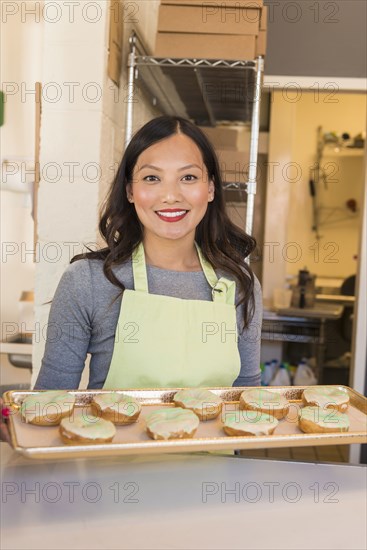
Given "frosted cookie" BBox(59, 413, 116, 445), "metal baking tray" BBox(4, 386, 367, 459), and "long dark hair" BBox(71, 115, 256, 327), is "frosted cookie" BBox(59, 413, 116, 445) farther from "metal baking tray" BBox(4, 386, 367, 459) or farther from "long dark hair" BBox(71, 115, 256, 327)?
"long dark hair" BBox(71, 115, 256, 327)

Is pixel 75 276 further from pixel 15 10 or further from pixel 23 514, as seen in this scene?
pixel 15 10

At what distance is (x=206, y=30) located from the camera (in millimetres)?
2465

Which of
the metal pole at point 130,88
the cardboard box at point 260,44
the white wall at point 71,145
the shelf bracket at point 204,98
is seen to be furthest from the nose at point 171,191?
the cardboard box at point 260,44

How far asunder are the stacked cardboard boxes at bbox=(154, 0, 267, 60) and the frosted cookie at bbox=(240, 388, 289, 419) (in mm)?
1529

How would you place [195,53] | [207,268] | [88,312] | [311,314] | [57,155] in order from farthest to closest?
1. [311,314]
2. [195,53]
3. [57,155]
4. [207,268]
5. [88,312]

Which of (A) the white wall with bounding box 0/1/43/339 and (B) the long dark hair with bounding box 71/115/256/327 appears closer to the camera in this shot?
(B) the long dark hair with bounding box 71/115/256/327

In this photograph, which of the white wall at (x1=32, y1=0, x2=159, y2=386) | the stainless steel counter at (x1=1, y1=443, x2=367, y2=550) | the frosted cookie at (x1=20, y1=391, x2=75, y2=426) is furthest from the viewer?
the white wall at (x1=32, y1=0, x2=159, y2=386)

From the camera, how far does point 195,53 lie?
8.06 feet

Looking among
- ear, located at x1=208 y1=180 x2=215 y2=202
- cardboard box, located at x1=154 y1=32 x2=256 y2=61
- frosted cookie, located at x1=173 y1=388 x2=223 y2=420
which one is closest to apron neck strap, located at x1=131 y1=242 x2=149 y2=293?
ear, located at x1=208 y1=180 x2=215 y2=202

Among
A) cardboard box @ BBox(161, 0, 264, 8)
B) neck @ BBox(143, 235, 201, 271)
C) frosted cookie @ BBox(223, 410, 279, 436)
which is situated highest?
cardboard box @ BBox(161, 0, 264, 8)

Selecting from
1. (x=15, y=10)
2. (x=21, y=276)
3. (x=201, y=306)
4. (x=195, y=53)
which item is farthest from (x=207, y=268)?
(x=15, y=10)

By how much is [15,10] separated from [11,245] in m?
1.28

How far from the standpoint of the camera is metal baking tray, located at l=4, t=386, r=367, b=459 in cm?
104

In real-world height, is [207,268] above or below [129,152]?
below
